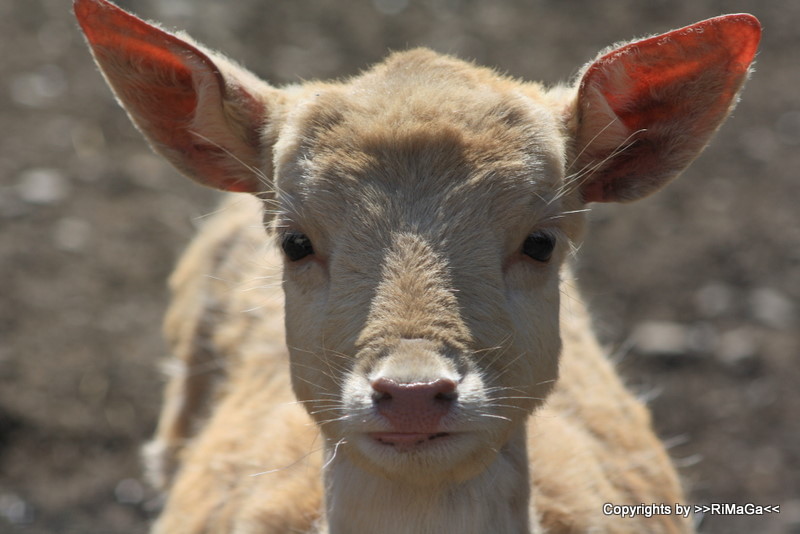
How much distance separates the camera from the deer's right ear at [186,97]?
10.5 ft

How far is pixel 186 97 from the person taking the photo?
343cm

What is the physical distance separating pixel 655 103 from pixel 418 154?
2.77 feet

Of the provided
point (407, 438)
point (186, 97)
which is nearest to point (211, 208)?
point (186, 97)

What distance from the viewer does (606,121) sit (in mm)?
3270

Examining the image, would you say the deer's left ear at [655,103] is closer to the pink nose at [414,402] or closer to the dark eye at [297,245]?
the dark eye at [297,245]

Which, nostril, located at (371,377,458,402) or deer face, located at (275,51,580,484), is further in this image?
deer face, located at (275,51,580,484)

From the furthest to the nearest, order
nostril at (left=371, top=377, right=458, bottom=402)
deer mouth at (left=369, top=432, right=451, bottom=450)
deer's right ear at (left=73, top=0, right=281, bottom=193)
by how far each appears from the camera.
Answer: deer's right ear at (left=73, top=0, right=281, bottom=193), deer mouth at (left=369, top=432, right=451, bottom=450), nostril at (left=371, top=377, right=458, bottom=402)

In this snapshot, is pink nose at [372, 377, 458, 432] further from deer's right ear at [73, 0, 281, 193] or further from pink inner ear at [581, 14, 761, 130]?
pink inner ear at [581, 14, 761, 130]

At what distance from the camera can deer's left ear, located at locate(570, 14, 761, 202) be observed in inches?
120

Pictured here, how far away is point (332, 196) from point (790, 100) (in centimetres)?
678

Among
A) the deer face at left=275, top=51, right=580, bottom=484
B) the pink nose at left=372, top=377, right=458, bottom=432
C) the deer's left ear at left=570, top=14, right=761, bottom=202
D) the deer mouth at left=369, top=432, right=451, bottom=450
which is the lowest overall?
the deer mouth at left=369, top=432, right=451, bottom=450
